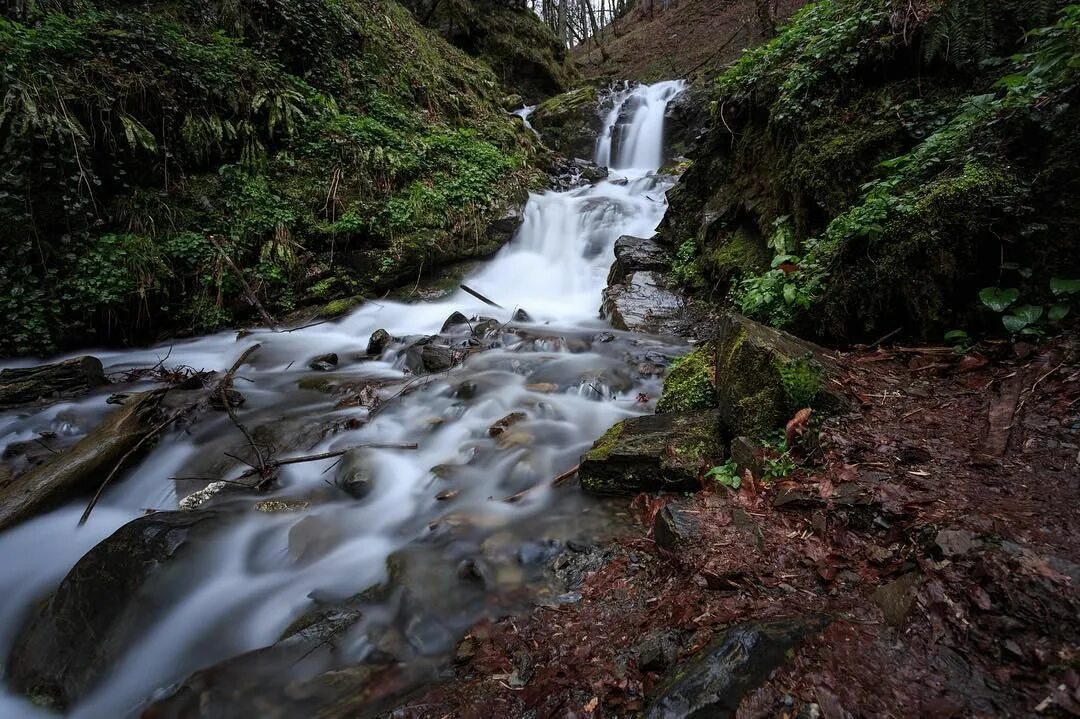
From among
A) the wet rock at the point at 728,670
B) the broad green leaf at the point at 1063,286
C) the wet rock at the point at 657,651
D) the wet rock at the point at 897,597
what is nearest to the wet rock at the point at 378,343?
the wet rock at the point at 657,651

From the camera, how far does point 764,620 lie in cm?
166

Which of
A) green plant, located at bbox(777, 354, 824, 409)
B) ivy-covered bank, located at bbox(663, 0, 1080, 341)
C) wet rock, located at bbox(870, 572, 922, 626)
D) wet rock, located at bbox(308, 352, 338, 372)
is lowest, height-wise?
wet rock, located at bbox(308, 352, 338, 372)

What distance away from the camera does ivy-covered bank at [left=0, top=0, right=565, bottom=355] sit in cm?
675

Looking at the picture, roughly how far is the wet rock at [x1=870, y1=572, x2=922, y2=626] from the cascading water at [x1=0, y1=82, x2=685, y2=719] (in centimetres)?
185

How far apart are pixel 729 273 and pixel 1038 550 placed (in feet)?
17.4

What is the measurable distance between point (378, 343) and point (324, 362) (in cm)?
Result: 80

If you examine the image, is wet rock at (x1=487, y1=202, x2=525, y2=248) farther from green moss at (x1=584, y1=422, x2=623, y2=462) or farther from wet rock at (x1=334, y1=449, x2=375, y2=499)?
green moss at (x1=584, y1=422, x2=623, y2=462)

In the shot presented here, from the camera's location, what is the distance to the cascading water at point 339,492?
9.09ft

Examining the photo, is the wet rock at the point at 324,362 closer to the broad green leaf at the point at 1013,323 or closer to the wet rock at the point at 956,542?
the wet rock at the point at 956,542

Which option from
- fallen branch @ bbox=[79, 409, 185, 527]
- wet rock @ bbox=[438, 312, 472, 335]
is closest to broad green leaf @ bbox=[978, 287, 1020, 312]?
wet rock @ bbox=[438, 312, 472, 335]

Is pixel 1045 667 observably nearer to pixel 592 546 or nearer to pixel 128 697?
pixel 592 546

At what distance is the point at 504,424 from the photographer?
4707mm

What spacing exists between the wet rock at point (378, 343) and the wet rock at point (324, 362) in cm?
50

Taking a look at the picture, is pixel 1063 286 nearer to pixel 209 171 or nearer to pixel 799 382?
pixel 799 382
